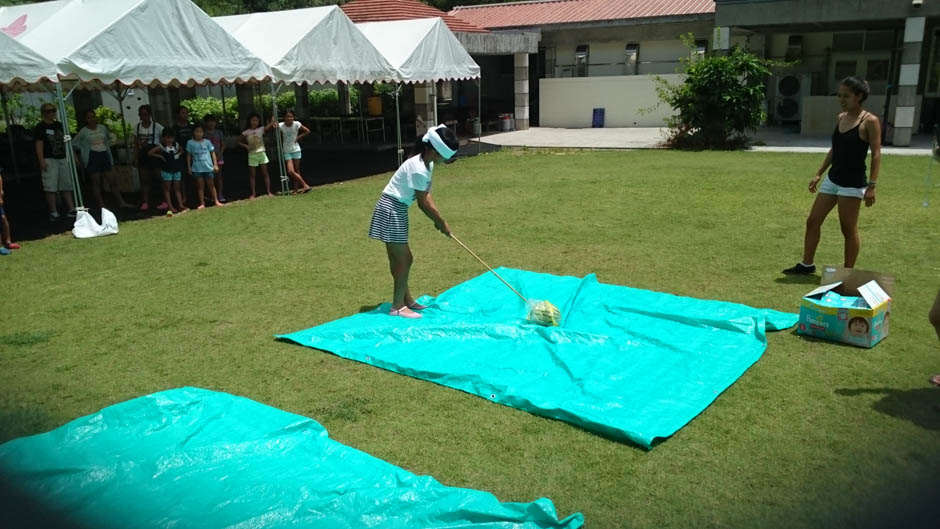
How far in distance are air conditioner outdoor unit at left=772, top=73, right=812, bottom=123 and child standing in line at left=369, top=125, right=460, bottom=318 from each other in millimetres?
20038

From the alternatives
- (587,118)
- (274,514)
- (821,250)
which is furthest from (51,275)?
(587,118)

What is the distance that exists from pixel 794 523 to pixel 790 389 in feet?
4.84

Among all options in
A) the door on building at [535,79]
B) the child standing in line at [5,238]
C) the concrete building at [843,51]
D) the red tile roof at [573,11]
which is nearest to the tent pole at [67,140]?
the child standing in line at [5,238]

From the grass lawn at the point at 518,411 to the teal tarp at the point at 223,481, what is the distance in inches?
12.4

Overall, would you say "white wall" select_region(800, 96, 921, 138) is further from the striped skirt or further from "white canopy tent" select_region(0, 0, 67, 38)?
"white canopy tent" select_region(0, 0, 67, 38)

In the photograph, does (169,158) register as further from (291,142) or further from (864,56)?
(864,56)

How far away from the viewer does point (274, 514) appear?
3043 mm

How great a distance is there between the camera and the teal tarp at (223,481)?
9.95 ft

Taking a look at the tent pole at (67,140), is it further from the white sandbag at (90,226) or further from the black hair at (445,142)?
the black hair at (445,142)

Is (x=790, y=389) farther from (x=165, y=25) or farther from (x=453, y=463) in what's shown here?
(x=165, y=25)

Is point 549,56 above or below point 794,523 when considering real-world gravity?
above

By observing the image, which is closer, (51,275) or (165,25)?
(51,275)

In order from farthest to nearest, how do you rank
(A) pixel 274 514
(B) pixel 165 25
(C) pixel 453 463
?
1. (B) pixel 165 25
2. (C) pixel 453 463
3. (A) pixel 274 514

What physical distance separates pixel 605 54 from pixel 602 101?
2094mm
